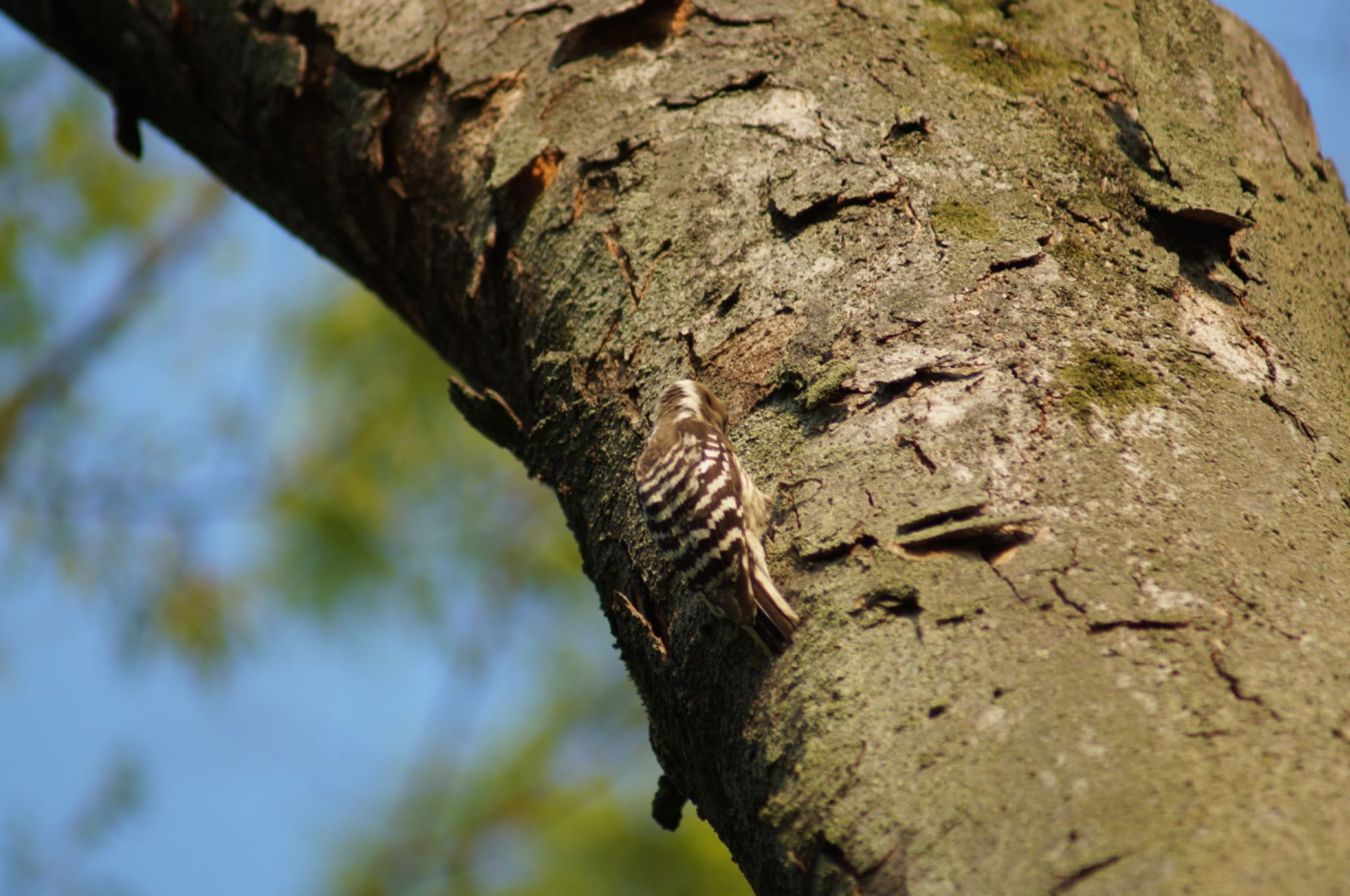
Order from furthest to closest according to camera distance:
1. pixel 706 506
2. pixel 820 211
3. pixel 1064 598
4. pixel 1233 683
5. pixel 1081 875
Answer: pixel 706 506 < pixel 820 211 < pixel 1064 598 < pixel 1233 683 < pixel 1081 875

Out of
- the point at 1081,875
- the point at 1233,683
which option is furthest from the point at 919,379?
the point at 1081,875

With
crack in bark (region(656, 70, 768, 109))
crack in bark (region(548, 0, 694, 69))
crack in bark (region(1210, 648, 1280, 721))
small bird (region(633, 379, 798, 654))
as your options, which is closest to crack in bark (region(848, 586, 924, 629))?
small bird (region(633, 379, 798, 654))

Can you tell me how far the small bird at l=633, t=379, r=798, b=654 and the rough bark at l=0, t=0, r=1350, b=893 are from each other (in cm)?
6

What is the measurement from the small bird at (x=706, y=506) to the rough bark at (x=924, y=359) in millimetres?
61

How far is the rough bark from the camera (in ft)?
4.70

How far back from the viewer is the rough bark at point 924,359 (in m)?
1.43

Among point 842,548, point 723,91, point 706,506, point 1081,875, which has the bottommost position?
point 706,506

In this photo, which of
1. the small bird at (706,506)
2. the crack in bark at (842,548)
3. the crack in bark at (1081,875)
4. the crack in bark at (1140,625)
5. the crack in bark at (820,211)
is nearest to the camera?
the crack in bark at (1081,875)

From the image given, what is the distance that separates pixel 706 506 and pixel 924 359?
2.26 feet

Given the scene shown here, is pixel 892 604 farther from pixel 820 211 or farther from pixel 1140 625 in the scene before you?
pixel 820 211

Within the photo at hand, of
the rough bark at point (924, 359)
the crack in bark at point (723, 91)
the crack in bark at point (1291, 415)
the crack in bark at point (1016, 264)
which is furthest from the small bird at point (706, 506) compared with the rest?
the crack in bark at point (1291, 415)

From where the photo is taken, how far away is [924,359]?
2029 mm

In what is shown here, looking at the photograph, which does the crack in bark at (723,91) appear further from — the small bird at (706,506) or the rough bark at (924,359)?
the small bird at (706,506)

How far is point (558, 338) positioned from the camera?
2.69 metres
